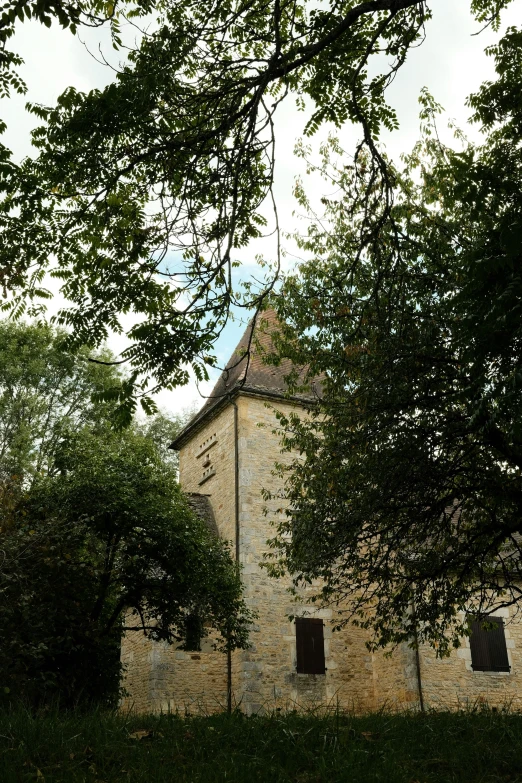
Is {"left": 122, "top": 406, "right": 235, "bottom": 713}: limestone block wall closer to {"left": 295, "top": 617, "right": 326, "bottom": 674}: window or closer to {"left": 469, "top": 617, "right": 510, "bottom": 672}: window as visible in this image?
{"left": 295, "top": 617, "right": 326, "bottom": 674}: window

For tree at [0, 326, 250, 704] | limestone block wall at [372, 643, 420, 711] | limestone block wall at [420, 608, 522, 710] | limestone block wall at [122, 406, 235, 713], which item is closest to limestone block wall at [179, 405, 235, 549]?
limestone block wall at [122, 406, 235, 713]

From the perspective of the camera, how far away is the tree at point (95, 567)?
10.2 m

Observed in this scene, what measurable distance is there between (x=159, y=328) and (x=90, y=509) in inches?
313

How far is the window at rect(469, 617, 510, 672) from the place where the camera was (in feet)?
51.2

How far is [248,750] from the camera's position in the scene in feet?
19.9

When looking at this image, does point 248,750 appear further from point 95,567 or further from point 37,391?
point 37,391

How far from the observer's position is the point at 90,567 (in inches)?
457

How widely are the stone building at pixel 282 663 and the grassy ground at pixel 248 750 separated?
756 cm

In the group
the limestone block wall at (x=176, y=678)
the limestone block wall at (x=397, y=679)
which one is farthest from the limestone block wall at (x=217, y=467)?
the limestone block wall at (x=397, y=679)

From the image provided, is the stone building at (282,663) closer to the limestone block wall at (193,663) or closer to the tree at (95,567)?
the limestone block wall at (193,663)

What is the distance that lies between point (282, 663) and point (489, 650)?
4847 millimetres

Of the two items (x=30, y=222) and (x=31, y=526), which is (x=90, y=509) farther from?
(x=30, y=222)

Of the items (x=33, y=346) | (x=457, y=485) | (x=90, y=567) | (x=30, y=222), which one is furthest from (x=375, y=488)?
(x=33, y=346)

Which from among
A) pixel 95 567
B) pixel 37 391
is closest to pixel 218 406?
pixel 95 567
